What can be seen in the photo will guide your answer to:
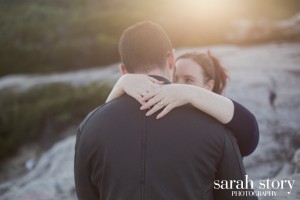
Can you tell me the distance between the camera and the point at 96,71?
11.5 metres

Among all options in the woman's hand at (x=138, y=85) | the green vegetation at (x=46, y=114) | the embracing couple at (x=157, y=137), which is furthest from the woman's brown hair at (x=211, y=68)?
the green vegetation at (x=46, y=114)

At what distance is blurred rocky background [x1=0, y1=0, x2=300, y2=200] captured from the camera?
16.0ft

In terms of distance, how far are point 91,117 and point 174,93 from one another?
1.53 ft

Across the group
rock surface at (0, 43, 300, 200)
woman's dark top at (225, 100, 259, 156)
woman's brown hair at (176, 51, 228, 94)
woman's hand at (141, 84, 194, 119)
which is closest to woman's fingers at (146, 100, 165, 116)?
woman's hand at (141, 84, 194, 119)

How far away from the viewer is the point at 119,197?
2.00 meters

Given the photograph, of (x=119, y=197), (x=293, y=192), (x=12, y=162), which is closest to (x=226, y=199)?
(x=119, y=197)

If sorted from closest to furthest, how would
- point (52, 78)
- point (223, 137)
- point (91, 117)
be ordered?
point (223, 137) → point (91, 117) → point (52, 78)

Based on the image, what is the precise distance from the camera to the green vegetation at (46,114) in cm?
903

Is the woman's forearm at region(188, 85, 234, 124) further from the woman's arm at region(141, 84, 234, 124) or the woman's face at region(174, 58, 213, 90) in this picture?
the woman's face at region(174, 58, 213, 90)

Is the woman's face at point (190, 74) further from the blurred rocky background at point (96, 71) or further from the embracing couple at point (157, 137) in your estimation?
the embracing couple at point (157, 137)

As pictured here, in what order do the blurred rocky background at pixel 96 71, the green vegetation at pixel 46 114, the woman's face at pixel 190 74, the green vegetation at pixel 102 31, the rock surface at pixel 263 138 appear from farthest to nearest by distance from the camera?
the green vegetation at pixel 102 31 → the green vegetation at pixel 46 114 → the blurred rocky background at pixel 96 71 → the rock surface at pixel 263 138 → the woman's face at pixel 190 74

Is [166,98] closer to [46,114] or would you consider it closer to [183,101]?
[183,101]

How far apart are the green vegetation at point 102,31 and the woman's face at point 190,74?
1030 centimetres

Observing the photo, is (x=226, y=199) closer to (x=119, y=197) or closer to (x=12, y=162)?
(x=119, y=197)
